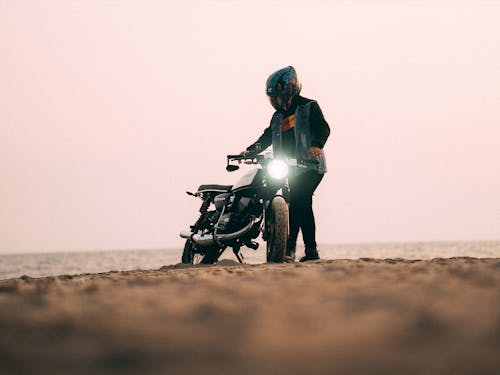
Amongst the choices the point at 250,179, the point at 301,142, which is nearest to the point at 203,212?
the point at 250,179

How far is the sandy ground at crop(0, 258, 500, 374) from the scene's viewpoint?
1.83 metres

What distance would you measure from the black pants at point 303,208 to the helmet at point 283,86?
3.19 ft

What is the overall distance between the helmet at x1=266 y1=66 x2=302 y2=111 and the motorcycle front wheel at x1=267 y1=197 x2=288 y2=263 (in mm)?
1500

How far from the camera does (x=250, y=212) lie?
817 cm

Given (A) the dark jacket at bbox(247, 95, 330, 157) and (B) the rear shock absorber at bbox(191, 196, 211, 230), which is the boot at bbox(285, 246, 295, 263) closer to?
(A) the dark jacket at bbox(247, 95, 330, 157)

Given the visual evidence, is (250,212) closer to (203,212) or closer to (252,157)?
(252,157)

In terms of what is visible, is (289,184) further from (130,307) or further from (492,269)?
(130,307)

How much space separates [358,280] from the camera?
12.0ft

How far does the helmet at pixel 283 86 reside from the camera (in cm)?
837

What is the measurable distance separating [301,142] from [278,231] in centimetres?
137

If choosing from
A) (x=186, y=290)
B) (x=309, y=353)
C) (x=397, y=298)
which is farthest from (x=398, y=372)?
(x=186, y=290)

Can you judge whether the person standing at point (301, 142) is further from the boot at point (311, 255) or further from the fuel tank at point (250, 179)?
the fuel tank at point (250, 179)

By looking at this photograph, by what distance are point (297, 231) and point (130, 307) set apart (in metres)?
5.56

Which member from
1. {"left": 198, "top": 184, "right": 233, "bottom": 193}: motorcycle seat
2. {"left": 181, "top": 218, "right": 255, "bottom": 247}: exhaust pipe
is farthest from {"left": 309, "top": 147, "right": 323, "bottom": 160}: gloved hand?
{"left": 198, "top": 184, "right": 233, "bottom": 193}: motorcycle seat
